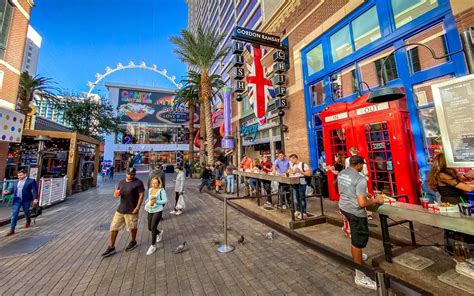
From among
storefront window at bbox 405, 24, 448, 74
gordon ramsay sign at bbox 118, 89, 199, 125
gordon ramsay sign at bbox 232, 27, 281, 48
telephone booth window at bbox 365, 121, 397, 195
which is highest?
gordon ramsay sign at bbox 118, 89, 199, 125

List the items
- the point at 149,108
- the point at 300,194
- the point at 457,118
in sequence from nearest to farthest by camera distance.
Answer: the point at 457,118
the point at 300,194
the point at 149,108

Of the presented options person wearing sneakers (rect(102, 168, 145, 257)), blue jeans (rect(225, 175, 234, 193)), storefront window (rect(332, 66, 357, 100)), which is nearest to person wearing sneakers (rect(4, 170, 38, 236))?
person wearing sneakers (rect(102, 168, 145, 257))

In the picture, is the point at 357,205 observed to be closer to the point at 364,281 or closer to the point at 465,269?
the point at 364,281

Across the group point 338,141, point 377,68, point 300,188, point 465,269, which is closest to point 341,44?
point 377,68

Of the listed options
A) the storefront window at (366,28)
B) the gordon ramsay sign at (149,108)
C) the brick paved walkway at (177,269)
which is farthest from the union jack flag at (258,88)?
the gordon ramsay sign at (149,108)

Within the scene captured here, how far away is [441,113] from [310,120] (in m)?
6.36

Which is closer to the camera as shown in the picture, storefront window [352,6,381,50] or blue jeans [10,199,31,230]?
blue jeans [10,199,31,230]

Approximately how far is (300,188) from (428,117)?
404 centimetres

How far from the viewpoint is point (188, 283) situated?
3004 millimetres

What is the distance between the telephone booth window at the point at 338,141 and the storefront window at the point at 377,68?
80.2 inches

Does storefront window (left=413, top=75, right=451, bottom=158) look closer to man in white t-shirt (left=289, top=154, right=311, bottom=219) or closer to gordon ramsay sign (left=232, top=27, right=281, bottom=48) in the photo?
man in white t-shirt (left=289, top=154, right=311, bottom=219)

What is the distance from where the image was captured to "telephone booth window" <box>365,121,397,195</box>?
586cm

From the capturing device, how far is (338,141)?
24.1 ft

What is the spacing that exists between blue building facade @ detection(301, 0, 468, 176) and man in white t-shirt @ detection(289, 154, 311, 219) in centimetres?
300
